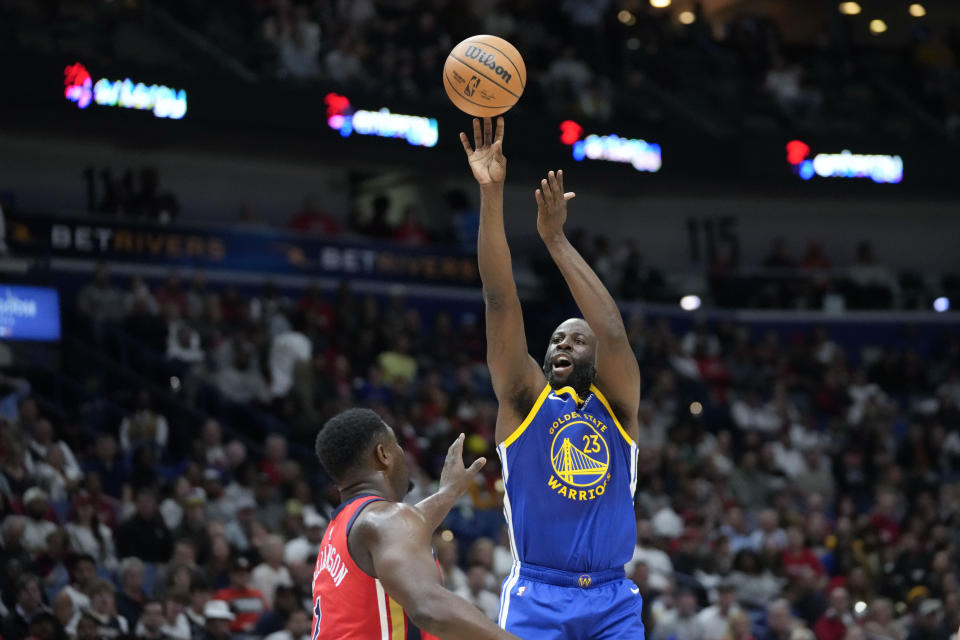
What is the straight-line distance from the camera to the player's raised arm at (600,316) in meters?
6.29

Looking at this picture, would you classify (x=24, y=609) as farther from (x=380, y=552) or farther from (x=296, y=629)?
(x=380, y=552)

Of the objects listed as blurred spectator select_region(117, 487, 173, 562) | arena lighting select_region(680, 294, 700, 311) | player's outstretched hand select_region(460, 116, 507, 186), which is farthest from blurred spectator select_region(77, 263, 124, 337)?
player's outstretched hand select_region(460, 116, 507, 186)

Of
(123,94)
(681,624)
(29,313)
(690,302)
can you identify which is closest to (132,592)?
(29,313)

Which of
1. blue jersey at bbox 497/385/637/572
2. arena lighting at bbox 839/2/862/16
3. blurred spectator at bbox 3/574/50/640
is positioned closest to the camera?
blue jersey at bbox 497/385/637/572

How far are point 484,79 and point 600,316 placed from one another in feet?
5.26

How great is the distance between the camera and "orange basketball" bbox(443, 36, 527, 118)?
7.12 metres

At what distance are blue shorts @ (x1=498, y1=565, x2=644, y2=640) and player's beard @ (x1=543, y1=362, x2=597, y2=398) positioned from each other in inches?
33.4

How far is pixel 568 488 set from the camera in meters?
6.15

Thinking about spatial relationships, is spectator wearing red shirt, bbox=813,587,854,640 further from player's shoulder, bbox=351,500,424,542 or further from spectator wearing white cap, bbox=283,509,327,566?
player's shoulder, bbox=351,500,424,542

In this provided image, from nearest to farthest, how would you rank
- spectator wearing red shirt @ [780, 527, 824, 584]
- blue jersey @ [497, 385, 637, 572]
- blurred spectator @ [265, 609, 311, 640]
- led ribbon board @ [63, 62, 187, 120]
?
blue jersey @ [497, 385, 637, 572] → blurred spectator @ [265, 609, 311, 640] → spectator wearing red shirt @ [780, 527, 824, 584] → led ribbon board @ [63, 62, 187, 120]

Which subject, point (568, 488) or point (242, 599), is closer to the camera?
point (568, 488)

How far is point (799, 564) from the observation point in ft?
51.8

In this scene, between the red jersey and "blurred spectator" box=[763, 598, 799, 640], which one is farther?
"blurred spectator" box=[763, 598, 799, 640]

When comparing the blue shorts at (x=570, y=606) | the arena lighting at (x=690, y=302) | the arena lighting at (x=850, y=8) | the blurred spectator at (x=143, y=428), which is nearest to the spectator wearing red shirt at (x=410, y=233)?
the arena lighting at (x=690, y=302)
